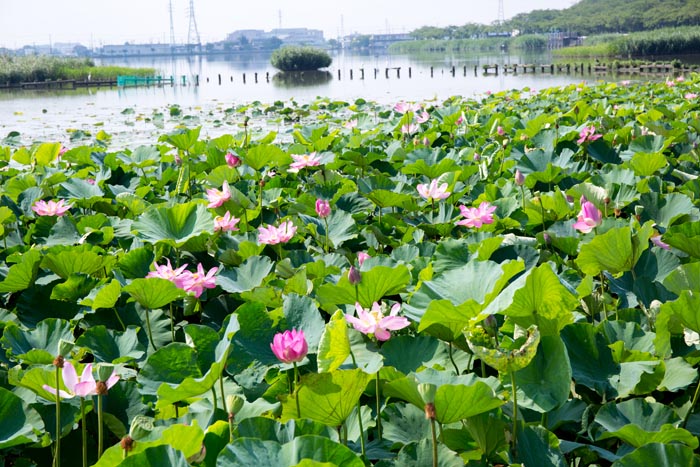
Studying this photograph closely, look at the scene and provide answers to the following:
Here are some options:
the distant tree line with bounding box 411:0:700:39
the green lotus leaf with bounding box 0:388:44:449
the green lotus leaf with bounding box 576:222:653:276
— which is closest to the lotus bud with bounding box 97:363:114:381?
the green lotus leaf with bounding box 0:388:44:449

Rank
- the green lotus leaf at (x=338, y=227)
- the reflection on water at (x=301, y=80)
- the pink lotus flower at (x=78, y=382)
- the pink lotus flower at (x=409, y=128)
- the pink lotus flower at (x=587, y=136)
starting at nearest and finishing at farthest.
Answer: the pink lotus flower at (x=78, y=382), the green lotus leaf at (x=338, y=227), the pink lotus flower at (x=587, y=136), the pink lotus flower at (x=409, y=128), the reflection on water at (x=301, y=80)

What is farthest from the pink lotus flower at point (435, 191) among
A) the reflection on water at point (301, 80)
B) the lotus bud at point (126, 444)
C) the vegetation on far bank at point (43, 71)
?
the vegetation on far bank at point (43, 71)

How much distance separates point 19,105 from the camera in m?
17.2

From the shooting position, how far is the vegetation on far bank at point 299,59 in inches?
1549

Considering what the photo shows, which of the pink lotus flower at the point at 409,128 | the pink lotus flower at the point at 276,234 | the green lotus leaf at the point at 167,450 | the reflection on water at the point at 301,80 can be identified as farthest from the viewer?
the reflection on water at the point at 301,80

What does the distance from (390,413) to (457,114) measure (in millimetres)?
3497

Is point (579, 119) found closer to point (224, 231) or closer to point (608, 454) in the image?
point (224, 231)

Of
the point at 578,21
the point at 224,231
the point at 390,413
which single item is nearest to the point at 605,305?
the point at 390,413

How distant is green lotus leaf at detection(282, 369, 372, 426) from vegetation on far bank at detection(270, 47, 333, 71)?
39.9 metres

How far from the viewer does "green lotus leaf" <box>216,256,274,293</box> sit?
4.89ft

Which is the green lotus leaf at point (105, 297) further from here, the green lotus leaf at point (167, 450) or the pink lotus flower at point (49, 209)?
the pink lotus flower at point (49, 209)

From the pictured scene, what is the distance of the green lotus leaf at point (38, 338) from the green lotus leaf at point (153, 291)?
0.47 feet

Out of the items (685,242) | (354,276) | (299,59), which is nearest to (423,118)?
(685,242)

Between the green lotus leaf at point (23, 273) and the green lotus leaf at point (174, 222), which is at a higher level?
the green lotus leaf at point (174, 222)
